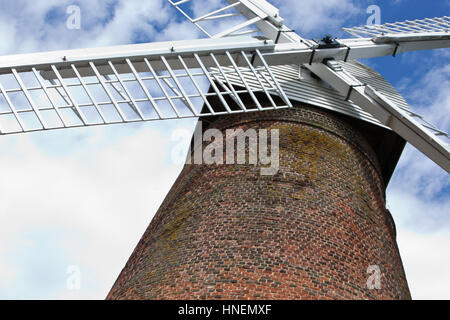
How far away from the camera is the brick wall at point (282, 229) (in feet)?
25.2

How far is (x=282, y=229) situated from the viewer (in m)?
8.28

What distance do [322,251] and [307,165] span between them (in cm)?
170

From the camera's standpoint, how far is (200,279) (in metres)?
7.68

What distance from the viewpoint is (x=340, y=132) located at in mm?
10422

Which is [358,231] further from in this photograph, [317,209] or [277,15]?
[277,15]

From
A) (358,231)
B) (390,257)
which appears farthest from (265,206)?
(390,257)

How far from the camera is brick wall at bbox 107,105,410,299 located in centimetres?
769

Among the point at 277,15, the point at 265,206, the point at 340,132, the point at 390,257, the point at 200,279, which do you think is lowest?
the point at 390,257
